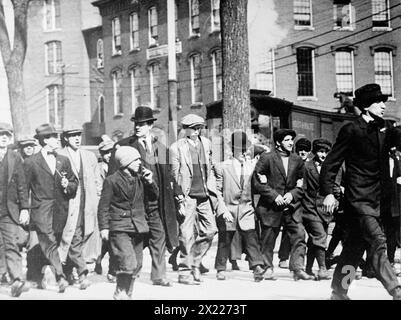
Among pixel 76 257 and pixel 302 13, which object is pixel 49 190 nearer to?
pixel 76 257

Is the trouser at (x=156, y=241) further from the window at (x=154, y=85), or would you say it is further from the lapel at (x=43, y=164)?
the window at (x=154, y=85)

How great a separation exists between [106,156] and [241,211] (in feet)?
7.04

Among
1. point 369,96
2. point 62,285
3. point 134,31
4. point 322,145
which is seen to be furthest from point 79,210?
point 134,31

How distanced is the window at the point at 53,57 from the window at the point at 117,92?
2446mm

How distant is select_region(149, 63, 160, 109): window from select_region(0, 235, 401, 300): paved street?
18180 mm

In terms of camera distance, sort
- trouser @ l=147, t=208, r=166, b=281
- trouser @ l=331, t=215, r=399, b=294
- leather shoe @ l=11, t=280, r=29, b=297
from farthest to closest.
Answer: trouser @ l=147, t=208, r=166, b=281, leather shoe @ l=11, t=280, r=29, b=297, trouser @ l=331, t=215, r=399, b=294

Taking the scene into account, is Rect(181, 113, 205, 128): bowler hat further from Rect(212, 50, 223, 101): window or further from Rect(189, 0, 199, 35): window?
Rect(212, 50, 223, 101): window

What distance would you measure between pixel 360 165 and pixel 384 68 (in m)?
14.5

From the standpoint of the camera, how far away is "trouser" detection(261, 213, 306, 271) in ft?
23.4

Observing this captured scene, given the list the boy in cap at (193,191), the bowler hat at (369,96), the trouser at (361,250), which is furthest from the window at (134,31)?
the trouser at (361,250)

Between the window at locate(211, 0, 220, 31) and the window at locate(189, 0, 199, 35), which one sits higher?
the window at locate(189, 0, 199, 35)

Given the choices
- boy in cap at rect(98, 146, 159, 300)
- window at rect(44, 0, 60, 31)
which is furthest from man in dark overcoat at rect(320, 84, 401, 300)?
window at rect(44, 0, 60, 31)

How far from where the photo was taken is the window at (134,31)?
77.1ft
